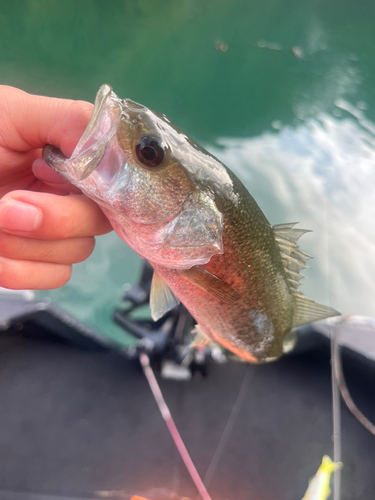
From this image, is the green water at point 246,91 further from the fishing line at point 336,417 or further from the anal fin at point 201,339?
the anal fin at point 201,339

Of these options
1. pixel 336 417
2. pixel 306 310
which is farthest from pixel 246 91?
pixel 306 310

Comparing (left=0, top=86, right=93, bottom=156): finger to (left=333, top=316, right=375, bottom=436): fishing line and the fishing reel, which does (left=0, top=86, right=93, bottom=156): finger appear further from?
(left=333, top=316, right=375, bottom=436): fishing line

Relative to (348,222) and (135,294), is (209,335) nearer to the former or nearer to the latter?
(135,294)

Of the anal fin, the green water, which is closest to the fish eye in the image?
the anal fin

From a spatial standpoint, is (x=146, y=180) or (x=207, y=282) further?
(x=207, y=282)

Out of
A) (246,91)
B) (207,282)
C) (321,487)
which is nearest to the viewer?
(207,282)

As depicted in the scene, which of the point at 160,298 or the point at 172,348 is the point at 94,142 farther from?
the point at 172,348
